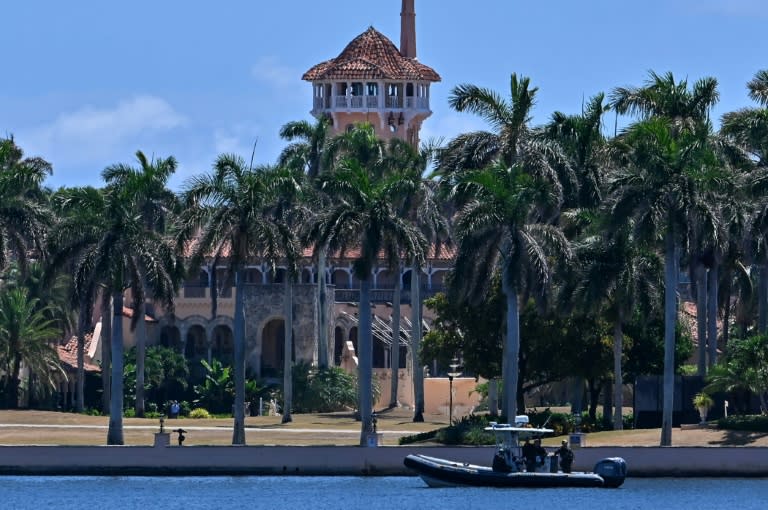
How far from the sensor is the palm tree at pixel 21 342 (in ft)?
334

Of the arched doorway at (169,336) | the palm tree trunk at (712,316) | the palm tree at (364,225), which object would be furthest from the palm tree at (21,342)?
the palm tree trunk at (712,316)

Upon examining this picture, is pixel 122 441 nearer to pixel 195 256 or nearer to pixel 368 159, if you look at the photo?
pixel 195 256

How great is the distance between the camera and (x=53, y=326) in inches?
4294

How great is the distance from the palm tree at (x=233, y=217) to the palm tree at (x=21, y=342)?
973 inches

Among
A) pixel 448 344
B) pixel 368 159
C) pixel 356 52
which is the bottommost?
pixel 448 344

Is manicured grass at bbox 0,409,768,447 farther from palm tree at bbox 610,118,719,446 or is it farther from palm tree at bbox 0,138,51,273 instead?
palm tree at bbox 0,138,51,273

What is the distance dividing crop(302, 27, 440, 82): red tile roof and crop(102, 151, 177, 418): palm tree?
41055 mm

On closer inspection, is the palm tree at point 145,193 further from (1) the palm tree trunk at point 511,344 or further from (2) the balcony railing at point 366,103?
(2) the balcony railing at point 366,103

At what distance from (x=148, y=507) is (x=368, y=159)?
38.5m

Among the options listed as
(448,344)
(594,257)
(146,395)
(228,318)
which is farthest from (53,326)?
(594,257)

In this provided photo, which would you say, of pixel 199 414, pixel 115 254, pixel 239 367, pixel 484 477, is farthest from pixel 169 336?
pixel 484 477

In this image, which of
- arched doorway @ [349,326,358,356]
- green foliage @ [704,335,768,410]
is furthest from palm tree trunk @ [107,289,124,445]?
arched doorway @ [349,326,358,356]

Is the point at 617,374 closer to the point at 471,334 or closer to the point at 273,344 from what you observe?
the point at 471,334

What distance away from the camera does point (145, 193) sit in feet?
270
